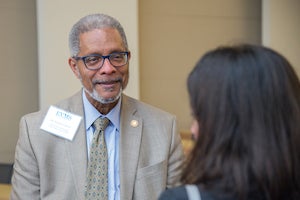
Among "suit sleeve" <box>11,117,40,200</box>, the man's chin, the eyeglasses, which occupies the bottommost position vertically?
"suit sleeve" <box>11,117,40,200</box>

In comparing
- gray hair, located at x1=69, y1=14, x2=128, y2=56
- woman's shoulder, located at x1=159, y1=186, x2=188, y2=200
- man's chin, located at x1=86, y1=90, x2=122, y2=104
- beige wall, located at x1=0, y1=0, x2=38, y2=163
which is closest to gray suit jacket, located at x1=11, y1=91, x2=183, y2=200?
man's chin, located at x1=86, y1=90, x2=122, y2=104

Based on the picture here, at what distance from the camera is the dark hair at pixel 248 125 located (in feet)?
4.31

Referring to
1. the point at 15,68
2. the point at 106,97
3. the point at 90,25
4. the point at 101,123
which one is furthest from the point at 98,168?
the point at 15,68

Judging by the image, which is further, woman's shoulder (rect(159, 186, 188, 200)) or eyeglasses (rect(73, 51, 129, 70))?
eyeglasses (rect(73, 51, 129, 70))

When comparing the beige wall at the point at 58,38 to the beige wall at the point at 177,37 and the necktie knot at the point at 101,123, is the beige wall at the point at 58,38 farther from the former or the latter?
the necktie knot at the point at 101,123

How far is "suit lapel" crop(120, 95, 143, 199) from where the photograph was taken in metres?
2.38

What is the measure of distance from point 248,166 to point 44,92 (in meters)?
2.83

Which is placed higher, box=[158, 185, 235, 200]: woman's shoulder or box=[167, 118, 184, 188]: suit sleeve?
box=[158, 185, 235, 200]: woman's shoulder

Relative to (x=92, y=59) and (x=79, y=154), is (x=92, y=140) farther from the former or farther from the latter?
(x=92, y=59)

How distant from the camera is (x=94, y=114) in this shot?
2.44m

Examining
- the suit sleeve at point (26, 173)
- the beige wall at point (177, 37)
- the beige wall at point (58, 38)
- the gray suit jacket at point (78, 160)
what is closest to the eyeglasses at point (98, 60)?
the gray suit jacket at point (78, 160)

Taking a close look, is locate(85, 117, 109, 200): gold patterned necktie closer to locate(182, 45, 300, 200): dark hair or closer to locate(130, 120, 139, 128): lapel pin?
locate(130, 120, 139, 128): lapel pin

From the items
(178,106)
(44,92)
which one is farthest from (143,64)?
(44,92)

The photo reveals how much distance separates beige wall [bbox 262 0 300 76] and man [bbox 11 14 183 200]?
2.48 metres
